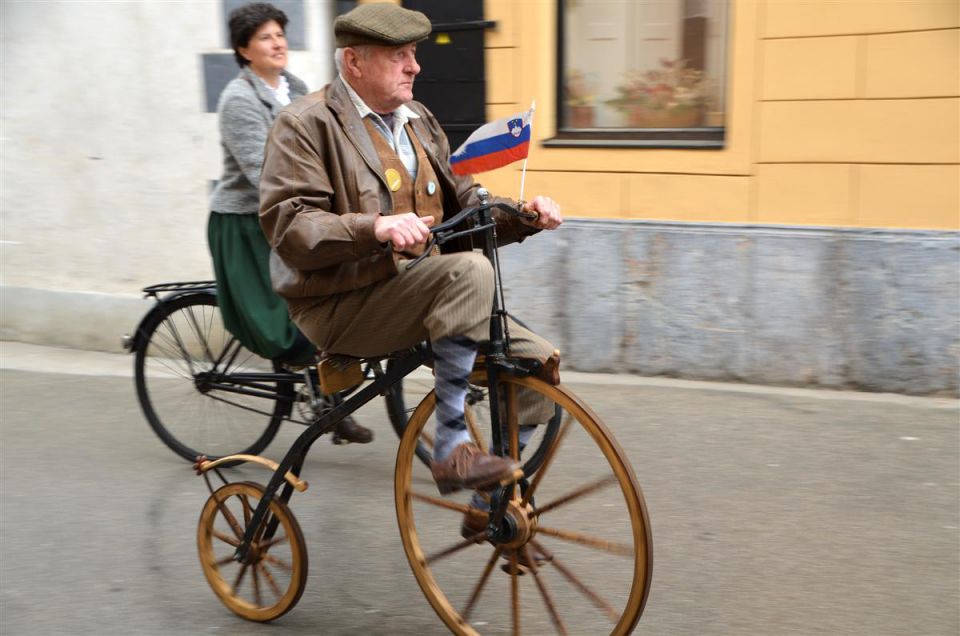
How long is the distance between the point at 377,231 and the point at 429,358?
475 millimetres

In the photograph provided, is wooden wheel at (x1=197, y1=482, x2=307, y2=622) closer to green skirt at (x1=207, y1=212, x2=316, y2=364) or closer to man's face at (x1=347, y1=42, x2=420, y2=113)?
green skirt at (x1=207, y1=212, x2=316, y2=364)

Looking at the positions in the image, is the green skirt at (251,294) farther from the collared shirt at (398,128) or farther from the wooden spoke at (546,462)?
the wooden spoke at (546,462)

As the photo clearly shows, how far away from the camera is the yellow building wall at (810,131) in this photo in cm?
571

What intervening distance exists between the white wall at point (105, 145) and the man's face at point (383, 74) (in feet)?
12.1

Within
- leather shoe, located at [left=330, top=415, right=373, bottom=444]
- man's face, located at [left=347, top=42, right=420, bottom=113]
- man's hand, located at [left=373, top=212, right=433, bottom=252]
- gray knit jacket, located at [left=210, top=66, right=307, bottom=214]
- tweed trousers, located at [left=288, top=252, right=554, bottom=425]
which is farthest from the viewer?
leather shoe, located at [left=330, top=415, right=373, bottom=444]

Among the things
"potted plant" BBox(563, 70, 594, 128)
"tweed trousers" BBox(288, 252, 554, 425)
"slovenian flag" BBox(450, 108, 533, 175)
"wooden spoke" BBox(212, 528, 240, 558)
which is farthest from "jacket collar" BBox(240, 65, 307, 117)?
"potted plant" BBox(563, 70, 594, 128)

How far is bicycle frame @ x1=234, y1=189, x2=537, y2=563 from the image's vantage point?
306 centimetres

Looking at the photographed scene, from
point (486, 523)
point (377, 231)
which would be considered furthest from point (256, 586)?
point (377, 231)

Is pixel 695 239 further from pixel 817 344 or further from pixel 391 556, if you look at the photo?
pixel 391 556

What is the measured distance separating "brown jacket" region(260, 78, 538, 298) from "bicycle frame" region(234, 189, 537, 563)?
0.21 meters

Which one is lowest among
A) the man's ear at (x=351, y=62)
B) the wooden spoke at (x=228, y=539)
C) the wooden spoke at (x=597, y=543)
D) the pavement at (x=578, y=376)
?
the pavement at (x=578, y=376)

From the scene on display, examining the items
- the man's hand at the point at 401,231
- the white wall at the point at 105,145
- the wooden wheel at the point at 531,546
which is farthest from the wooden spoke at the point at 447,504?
the white wall at the point at 105,145

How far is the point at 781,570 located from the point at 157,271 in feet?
16.1

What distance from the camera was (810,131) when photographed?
5984mm
